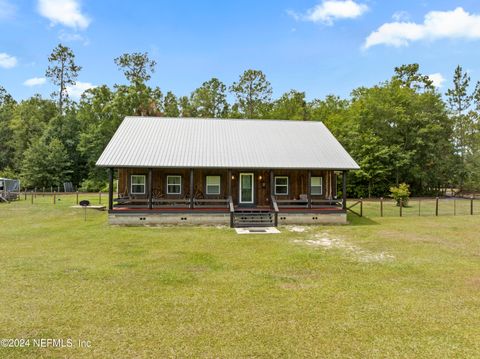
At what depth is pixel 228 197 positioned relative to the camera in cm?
1722

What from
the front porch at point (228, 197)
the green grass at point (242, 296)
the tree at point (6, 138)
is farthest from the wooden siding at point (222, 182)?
the tree at point (6, 138)

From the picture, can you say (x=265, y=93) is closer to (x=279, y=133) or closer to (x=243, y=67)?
(x=243, y=67)

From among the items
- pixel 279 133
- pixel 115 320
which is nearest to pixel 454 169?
pixel 279 133

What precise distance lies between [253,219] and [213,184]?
387cm

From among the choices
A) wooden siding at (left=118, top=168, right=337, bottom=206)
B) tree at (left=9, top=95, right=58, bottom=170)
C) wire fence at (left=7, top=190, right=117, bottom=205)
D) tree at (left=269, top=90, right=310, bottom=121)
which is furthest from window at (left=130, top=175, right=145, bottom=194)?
tree at (left=9, top=95, right=58, bottom=170)

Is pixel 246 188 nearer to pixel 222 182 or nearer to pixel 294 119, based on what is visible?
pixel 222 182

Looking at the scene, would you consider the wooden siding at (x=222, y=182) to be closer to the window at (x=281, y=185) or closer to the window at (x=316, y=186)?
the window at (x=281, y=185)

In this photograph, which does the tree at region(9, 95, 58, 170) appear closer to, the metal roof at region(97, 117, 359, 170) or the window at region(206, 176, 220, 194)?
the metal roof at region(97, 117, 359, 170)

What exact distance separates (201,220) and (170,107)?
130 feet

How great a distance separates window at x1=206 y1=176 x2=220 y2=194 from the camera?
18672mm

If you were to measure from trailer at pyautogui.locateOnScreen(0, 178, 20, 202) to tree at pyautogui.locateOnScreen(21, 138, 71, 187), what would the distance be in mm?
7370

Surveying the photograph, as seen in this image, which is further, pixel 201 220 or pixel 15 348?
pixel 201 220

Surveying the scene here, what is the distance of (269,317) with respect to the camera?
18.9ft

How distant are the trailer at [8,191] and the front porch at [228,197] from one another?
1469cm
